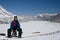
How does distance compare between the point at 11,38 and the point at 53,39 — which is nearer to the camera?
the point at 53,39

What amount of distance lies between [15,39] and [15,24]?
1.35 metres

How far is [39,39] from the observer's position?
31.3 ft

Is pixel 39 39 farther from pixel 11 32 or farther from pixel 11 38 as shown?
pixel 11 32

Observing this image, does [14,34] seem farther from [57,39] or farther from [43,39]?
[57,39]

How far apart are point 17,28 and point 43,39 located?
1864 millimetres

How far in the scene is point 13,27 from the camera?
1066 cm

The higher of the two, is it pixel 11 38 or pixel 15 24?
pixel 15 24

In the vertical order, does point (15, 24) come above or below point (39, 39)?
above

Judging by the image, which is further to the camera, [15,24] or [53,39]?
[15,24]

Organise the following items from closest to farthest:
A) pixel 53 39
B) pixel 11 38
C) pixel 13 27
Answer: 1. pixel 53 39
2. pixel 11 38
3. pixel 13 27

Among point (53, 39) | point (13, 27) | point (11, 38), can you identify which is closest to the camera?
point (53, 39)

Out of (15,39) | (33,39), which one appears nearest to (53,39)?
(33,39)

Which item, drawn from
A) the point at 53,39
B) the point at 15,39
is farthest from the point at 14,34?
the point at 53,39

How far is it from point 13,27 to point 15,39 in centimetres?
124
